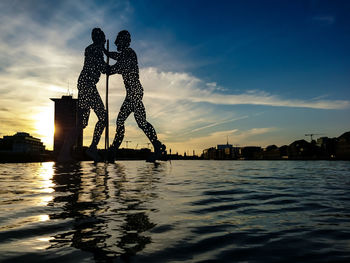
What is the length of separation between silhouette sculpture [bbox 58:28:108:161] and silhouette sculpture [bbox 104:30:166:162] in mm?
1655

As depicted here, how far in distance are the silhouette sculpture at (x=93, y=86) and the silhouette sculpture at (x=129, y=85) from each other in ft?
5.43

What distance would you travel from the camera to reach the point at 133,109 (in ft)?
121

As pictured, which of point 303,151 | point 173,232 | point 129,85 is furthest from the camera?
point 303,151

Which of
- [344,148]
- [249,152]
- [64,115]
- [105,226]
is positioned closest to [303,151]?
[344,148]

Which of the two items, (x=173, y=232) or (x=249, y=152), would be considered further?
(x=249, y=152)

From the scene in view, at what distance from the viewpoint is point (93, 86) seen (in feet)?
123

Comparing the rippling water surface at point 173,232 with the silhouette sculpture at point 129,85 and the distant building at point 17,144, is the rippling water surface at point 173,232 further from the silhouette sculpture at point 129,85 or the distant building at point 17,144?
the distant building at point 17,144

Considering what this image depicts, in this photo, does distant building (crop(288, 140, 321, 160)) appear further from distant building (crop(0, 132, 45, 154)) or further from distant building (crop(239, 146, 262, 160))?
distant building (crop(0, 132, 45, 154))

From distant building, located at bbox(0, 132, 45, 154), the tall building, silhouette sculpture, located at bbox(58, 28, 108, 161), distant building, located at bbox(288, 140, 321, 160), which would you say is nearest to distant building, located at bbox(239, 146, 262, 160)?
distant building, located at bbox(288, 140, 321, 160)

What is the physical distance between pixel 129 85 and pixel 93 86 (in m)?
4.90

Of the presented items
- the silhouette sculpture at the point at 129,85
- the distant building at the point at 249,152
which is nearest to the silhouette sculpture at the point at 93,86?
the silhouette sculpture at the point at 129,85

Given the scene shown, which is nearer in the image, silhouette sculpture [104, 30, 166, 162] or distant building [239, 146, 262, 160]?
silhouette sculpture [104, 30, 166, 162]

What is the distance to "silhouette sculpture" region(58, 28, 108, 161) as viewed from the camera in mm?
37406

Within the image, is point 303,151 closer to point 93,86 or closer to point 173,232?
point 93,86
